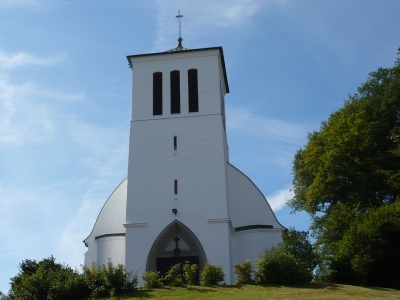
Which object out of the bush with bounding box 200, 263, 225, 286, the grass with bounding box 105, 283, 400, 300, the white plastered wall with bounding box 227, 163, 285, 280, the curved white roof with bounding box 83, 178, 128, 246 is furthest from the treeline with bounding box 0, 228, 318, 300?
the curved white roof with bounding box 83, 178, 128, 246

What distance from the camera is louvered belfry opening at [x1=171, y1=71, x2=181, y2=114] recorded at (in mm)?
29406

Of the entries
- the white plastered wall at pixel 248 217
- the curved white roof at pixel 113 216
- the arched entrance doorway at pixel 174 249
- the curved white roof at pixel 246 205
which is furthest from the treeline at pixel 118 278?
the curved white roof at pixel 113 216

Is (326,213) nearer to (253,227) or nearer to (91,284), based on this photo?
(253,227)

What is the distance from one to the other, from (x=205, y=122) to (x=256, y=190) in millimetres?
4703

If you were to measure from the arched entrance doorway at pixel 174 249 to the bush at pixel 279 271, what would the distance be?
5.45 metres

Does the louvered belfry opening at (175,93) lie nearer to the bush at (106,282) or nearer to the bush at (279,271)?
the bush at (279,271)

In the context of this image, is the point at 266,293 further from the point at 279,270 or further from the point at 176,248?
the point at 176,248

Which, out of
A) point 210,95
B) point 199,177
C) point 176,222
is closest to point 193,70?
point 210,95

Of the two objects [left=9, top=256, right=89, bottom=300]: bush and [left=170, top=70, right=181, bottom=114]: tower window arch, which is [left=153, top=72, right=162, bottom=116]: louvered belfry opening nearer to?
[left=170, top=70, right=181, bottom=114]: tower window arch

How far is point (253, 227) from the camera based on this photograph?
27.9 meters

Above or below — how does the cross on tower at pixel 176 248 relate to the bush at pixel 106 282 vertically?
above

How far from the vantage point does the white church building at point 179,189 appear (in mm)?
26484

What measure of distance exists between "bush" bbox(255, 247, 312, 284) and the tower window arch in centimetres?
1104

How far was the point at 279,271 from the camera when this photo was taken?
20.9m
